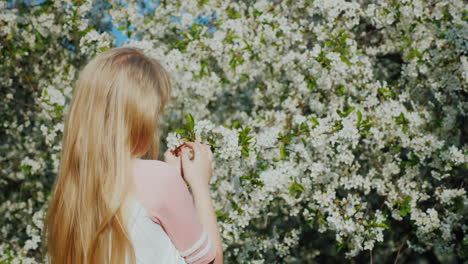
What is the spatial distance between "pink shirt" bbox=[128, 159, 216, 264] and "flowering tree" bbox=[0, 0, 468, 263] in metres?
0.88

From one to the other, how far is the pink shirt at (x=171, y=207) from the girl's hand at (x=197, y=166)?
0.25m

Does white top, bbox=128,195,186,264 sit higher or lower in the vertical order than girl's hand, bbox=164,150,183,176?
lower

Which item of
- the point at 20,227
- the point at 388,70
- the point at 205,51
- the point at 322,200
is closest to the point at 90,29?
the point at 205,51

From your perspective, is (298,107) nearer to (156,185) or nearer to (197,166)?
(197,166)

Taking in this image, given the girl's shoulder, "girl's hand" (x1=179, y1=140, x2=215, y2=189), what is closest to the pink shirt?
the girl's shoulder

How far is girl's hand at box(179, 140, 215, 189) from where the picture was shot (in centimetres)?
166

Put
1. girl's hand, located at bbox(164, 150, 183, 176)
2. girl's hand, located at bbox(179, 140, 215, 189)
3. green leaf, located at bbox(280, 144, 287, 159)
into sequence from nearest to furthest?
girl's hand, located at bbox(179, 140, 215, 189) → girl's hand, located at bbox(164, 150, 183, 176) → green leaf, located at bbox(280, 144, 287, 159)

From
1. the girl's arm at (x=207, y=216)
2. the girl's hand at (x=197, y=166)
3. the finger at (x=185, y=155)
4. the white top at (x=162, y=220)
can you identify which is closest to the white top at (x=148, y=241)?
the white top at (x=162, y=220)

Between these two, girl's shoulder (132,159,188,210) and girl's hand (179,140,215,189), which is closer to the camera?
girl's shoulder (132,159,188,210)

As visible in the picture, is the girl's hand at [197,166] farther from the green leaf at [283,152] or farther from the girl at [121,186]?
the green leaf at [283,152]

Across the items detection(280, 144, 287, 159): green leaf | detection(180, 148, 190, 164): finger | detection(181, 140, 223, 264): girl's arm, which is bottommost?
detection(280, 144, 287, 159): green leaf

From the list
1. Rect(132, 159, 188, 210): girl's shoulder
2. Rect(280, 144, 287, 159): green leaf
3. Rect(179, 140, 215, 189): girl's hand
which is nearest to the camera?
Rect(132, 159, 188, 210): girl's shoulder

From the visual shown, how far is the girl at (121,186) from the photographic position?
137 centimetres

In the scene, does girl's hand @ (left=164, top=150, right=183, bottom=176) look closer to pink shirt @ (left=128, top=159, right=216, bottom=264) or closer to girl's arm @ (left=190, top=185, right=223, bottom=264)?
girl's arm @ (left=190, top=185, right=223, bottom=264)
